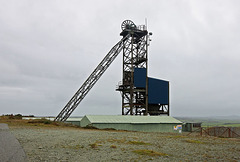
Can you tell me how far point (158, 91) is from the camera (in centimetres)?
4619

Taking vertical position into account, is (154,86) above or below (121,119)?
above

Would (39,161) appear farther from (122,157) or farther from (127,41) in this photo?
(127,41)

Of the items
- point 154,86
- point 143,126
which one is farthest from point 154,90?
point 143,126

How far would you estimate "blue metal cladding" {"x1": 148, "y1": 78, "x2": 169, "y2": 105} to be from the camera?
45.2 metres

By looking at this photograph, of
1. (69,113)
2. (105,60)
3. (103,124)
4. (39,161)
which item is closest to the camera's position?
(39,161)

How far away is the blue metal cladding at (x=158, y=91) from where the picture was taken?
1780 inches

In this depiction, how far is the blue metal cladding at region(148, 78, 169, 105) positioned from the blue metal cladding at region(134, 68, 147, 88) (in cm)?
142

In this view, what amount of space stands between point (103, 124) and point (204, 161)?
23144 millimetres

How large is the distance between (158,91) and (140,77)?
5232 mm

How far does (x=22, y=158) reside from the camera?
388 inches

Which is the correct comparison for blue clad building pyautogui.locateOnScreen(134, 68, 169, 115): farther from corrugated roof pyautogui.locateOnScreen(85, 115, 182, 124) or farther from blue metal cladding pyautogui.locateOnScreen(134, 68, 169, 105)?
corrugated roof pyautogui.locateOnScreen(85, 115, 182, 124)

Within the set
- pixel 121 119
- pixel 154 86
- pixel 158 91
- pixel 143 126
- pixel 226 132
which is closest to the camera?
pixel 226 132

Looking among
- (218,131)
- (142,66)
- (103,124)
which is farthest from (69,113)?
(218,131)

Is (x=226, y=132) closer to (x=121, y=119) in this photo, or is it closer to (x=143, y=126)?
(x=143, y=126)
